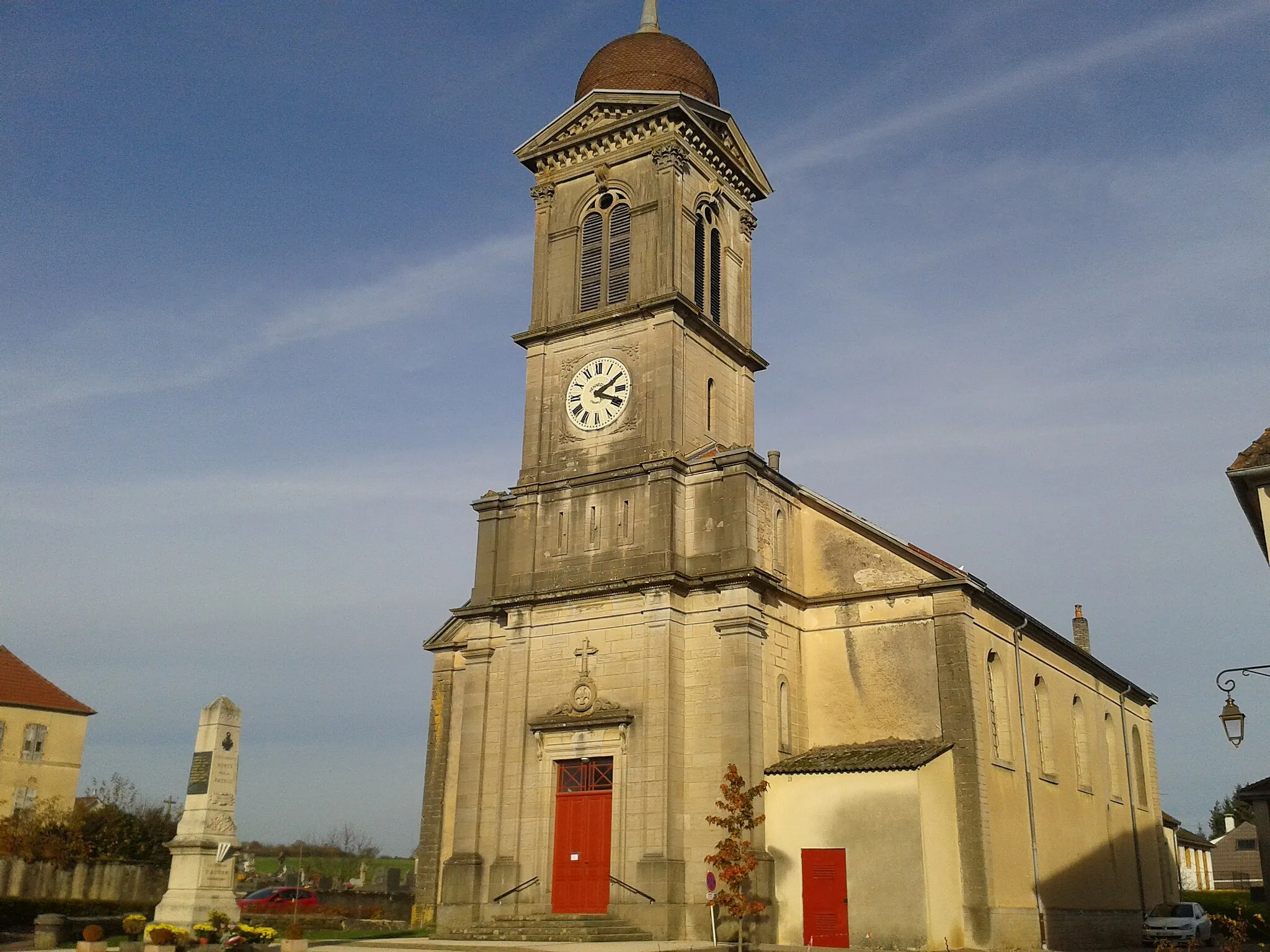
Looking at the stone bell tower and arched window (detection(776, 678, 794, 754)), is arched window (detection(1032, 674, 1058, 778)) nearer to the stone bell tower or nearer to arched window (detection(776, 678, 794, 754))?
arched window (detection(776, 678, 794, 754))

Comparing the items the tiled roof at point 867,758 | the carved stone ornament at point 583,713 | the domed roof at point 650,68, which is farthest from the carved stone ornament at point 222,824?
the domed roof at point 650,68

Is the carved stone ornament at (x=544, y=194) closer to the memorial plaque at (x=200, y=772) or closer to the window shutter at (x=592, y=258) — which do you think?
the window shutter at (x=592, y=258)

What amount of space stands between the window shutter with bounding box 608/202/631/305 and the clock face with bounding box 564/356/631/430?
1979mm

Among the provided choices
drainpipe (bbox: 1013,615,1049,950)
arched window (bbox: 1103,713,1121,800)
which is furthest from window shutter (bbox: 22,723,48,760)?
arched window (bbox: 1103,713,1121,800)

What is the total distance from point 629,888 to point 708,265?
17214mm

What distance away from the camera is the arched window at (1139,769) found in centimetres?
4103

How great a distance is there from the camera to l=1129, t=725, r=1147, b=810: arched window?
41031 mm

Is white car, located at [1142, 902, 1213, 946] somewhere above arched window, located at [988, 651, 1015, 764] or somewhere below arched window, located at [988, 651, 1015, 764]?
below

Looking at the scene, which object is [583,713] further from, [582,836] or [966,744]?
[966,744]

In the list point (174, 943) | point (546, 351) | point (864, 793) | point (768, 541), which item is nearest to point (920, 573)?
point (768, 541)

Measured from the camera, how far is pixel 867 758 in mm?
26109

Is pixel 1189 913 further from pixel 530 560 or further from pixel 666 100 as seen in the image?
pixel 666 100

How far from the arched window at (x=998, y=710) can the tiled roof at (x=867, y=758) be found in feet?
8.55

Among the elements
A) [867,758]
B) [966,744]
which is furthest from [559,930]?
[966,744]
